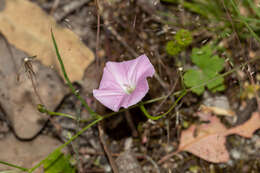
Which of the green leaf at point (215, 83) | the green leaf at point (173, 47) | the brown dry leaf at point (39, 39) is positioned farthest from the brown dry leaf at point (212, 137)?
the brown dry leaf at point (39, 39)

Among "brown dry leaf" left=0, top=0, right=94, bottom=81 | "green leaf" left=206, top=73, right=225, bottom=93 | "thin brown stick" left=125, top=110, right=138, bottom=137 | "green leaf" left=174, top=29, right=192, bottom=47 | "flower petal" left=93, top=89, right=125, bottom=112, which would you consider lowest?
"thin brown stick" left=125, top=110, right=138, bottom=137

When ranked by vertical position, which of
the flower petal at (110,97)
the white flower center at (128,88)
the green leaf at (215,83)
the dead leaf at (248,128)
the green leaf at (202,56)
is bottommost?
the dead leaf at (248,128)

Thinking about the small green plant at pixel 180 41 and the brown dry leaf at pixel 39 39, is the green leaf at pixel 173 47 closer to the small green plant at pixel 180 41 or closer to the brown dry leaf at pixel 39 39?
the small green plant at pixel 180 41

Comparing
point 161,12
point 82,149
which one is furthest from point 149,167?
point 161,12

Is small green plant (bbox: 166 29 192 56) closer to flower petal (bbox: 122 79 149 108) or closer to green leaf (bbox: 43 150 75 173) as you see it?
flower petal (bbox: 122 79 149 108)

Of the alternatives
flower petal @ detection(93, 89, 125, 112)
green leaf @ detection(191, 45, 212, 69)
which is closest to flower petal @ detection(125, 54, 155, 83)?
flower petal @ detection(93, 89, 125, 112)

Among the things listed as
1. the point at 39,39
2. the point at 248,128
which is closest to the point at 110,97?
the point at 39,39

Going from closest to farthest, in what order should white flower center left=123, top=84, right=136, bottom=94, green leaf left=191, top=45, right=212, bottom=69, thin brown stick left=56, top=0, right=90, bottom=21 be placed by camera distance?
white flower center left=123, top=84, right=136, bottom=94 < green leaf left=191, top=45, right=212, bottom=69 < thin brown stick left=56, top=0, right=90, bottom=21

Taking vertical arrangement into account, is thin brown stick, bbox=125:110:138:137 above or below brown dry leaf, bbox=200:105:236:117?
above
